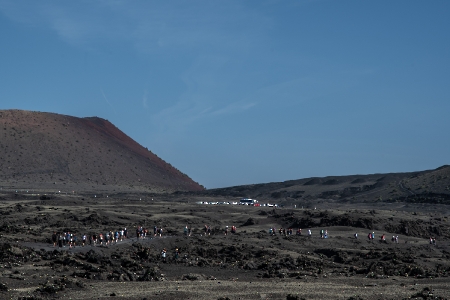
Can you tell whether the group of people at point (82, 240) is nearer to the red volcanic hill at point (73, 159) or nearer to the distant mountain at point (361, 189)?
the distant mountain at point (361, 189)

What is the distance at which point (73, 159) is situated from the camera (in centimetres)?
12000

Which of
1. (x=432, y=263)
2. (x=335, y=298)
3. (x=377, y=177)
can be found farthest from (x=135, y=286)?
(x=377, y=177)

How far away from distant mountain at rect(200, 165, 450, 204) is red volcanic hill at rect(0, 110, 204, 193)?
1425 cm

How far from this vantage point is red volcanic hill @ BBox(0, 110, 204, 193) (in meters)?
108

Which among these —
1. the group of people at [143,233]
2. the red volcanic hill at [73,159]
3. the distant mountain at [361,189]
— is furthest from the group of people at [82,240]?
the red volcanic hill at [73,159]

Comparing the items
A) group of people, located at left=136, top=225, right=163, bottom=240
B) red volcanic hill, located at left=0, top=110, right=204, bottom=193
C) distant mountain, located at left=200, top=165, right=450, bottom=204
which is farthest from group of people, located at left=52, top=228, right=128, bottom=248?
red volcanic hill, located at left=0, top=110, right=204, bottom=193

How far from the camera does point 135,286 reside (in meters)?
30.0

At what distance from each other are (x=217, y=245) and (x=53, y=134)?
8826 cm

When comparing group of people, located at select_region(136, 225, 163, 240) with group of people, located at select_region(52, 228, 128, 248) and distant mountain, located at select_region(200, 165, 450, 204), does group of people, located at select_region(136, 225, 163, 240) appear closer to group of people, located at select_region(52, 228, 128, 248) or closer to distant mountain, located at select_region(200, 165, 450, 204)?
group of people, located at select_region(52, 228, 128, 248)

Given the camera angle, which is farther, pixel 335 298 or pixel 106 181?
pixel 106 181

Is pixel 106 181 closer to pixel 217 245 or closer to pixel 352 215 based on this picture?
pixel 352 215

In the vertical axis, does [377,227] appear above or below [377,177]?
below

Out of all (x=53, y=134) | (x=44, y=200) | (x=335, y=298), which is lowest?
(x=335, y=298)

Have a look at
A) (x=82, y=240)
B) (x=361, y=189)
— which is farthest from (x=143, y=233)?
(x=361, y=189)
